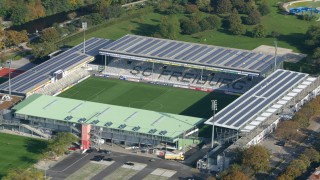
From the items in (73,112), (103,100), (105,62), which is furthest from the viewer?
(105,62)

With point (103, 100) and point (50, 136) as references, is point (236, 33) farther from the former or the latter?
point (50, 136)

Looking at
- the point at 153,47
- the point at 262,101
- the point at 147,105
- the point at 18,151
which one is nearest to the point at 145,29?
the point at 153,47

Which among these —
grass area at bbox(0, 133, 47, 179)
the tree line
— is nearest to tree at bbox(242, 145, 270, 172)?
grass area at bbox(0, 133, 47, 179)

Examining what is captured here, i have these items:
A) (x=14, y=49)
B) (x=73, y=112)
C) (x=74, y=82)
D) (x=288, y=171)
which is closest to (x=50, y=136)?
(x=73, y=112)

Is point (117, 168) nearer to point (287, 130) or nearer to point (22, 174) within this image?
point (22, 174)

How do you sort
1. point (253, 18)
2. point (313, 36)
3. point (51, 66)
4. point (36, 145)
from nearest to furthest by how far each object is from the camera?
point (36, 145)
point (51, 66)
point (313, 36)
point (253, 18)

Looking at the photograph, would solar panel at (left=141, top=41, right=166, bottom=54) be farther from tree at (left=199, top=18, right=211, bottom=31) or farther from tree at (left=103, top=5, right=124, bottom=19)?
tree at (left=103, top=5, right=124, bottom=19)

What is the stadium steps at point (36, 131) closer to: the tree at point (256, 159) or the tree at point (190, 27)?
the tree at point (256, 159)

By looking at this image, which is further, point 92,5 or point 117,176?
point 92,5
